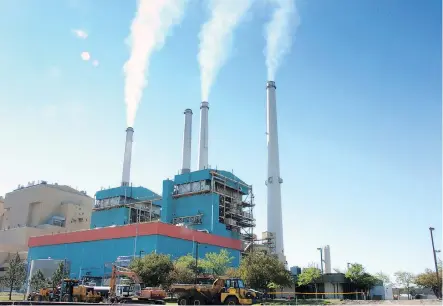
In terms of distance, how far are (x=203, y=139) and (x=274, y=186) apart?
69.3 feet

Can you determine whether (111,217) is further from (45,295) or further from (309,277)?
(45,295)

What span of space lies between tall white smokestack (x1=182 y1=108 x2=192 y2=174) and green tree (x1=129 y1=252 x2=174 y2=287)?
3545 centimetres

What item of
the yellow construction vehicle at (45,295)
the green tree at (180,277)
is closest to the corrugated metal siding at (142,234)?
the green tree at (180,277)

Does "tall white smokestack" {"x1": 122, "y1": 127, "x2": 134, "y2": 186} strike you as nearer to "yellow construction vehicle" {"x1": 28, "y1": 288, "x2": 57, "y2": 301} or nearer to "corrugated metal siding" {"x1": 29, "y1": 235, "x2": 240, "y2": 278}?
"corrugated metal siding" {"x1": 29, "y1": 235, "x2": 240, "y2": 278}

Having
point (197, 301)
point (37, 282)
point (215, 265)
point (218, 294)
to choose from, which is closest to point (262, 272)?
point (215, 265)

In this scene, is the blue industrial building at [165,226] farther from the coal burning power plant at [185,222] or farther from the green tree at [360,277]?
the green tree at [360,277]

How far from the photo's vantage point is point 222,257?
5256 cm

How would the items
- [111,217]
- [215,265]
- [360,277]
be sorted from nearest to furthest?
[360,277] → [215,265] → [111,217]

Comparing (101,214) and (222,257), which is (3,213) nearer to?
(101,214)

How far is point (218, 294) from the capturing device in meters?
26.9

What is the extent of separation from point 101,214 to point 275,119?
4278 cm

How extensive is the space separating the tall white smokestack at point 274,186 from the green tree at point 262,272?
68.4 ft

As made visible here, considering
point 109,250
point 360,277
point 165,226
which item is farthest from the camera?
point 109,250

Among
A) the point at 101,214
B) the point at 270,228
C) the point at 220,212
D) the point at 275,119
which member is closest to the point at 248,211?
the point at 220,212
